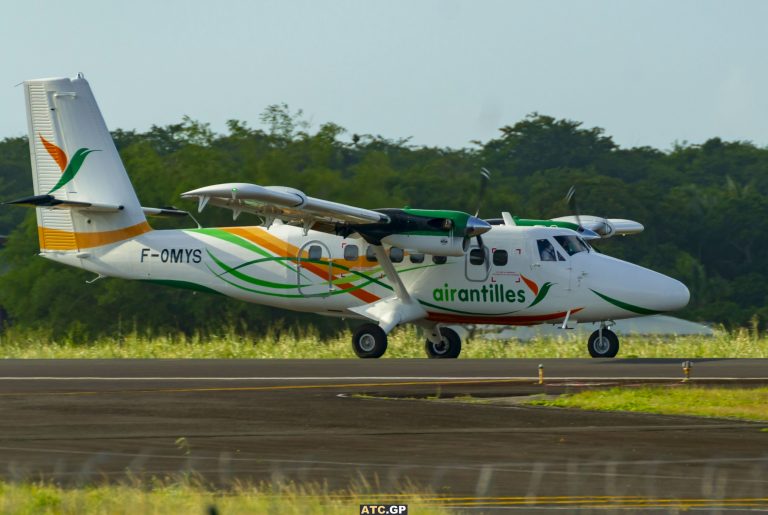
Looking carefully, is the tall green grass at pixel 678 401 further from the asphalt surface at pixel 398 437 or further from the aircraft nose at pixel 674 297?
the aircraft nose at pixel 674 297

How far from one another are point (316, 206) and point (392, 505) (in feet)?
48.9

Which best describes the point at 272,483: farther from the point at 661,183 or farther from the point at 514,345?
the point at 661,183

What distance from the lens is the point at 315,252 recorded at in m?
26.5

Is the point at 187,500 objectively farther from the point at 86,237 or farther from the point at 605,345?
the point at 86,237

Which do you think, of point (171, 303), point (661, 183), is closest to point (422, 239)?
point (171, 303)

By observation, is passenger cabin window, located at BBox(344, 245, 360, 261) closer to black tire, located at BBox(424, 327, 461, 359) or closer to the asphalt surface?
black tire, located at BBox(424, 327, 461, 359)

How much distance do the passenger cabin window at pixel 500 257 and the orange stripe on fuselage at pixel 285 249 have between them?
246cm

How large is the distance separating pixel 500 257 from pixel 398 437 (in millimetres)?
12684

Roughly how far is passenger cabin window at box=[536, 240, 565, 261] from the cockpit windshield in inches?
7.6

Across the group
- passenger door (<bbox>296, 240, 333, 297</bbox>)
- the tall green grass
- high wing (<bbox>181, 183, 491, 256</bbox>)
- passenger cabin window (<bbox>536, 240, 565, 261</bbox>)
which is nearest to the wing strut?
high wing (<bbox>181, 183, 491, 256</bbox>)

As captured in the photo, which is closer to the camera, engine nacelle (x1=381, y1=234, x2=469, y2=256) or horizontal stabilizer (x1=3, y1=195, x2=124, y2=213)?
engine nacelle (x1=381, y1=234, x2=469, y2=256)

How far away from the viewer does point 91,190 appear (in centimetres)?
2722

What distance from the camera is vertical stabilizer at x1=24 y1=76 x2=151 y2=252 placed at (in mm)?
27219

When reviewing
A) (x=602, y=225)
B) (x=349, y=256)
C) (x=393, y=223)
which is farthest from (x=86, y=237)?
(x=602, y=225)
